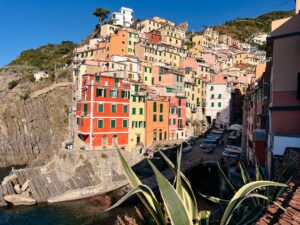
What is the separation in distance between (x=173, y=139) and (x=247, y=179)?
3224cm

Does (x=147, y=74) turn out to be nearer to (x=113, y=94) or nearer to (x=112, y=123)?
(x=113, y=94)

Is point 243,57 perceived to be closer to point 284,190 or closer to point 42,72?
point 42,72

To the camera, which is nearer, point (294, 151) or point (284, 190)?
point (284, 190)

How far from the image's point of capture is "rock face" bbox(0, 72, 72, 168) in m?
47.0

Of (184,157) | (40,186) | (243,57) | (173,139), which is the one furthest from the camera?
(243,57)

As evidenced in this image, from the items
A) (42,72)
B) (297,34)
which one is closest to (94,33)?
(42,72)

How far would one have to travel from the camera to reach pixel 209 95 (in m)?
53.1

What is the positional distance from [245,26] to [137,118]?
10474cm

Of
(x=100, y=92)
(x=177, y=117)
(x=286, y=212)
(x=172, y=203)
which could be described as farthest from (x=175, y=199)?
(x=177, y=117)

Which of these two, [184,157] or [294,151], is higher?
[294,151]

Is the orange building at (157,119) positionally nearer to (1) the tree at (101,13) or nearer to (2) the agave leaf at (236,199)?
(2) the agave leaf at (236,199)

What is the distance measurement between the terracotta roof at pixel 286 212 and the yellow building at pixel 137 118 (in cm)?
2977

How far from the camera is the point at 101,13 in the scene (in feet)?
280

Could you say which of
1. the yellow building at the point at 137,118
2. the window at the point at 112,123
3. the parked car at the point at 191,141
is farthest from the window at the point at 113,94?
the parked car at the point at 191,141
